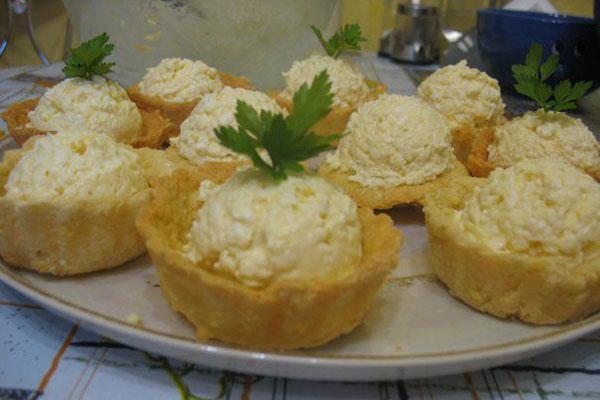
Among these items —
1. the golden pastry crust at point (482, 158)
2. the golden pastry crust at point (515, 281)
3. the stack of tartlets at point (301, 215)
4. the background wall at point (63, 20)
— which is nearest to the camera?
the stack of tartlets at point (301, 215)

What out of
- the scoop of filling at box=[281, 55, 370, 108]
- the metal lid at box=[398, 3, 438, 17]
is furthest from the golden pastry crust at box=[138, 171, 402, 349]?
the metal lid at box=[398, 3, 438, 17]

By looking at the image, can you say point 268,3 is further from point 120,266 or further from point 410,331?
point 410,331

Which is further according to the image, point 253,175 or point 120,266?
point 120,266

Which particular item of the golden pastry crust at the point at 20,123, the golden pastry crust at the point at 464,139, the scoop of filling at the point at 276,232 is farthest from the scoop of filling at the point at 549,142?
the golden pastry crust at the point at 20,123

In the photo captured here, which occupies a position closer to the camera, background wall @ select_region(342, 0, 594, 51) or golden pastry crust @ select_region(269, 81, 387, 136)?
golden pastry crust @ select_region(269, 81, 387, 136)

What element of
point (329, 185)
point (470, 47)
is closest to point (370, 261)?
point (329, 185)

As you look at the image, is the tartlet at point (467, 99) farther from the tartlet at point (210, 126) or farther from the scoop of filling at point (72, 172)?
the scoop of filling at point (72, 172)

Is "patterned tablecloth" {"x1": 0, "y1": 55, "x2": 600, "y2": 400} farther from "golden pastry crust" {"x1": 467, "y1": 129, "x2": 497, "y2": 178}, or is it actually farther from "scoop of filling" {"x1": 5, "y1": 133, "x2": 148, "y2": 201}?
"golden pastry crust" {"x1": 467, "y1": 129, "x2": 497, "y2": 178}
